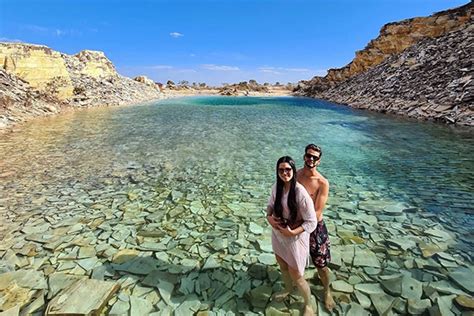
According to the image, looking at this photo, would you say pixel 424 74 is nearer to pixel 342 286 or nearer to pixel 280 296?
pixel 342 286

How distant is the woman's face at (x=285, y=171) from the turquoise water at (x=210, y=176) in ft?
8.13

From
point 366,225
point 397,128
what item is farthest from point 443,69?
point 366,225

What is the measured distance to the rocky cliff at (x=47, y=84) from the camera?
22797mm

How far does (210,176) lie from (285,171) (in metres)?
6.43

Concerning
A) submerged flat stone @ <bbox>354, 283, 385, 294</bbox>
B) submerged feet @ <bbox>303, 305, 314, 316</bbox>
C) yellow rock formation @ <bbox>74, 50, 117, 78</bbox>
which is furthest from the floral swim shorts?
yellow rock formation @ <bbox>74, 50, 117, 78</bbox>

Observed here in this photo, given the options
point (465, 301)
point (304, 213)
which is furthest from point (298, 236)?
point (465, 301)

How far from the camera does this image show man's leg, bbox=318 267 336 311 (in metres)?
3.85

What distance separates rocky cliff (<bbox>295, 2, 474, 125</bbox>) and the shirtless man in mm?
19584

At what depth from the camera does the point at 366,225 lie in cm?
605

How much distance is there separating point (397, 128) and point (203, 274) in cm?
1831

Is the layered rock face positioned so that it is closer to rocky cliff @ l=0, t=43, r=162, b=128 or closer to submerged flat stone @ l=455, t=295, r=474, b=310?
rocky cliff @ l=0, t=43, r=162, b=128

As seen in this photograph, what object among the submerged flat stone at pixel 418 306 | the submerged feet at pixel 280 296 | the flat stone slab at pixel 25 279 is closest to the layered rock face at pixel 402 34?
the submerged flat stone at pixel 418 306

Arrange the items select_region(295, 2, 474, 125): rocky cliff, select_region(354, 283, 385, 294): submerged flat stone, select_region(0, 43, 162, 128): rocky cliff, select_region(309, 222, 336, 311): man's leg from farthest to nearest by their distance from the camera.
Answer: select_region(0, 43, 162, 128): rocky cliff, select_region(295, 2, 474, 125): rocky cliff, select_region(354, 283, 385, 294): submerged flat stone, select_region(309, 222, 336, 311): man's leg

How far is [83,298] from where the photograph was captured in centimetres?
385
